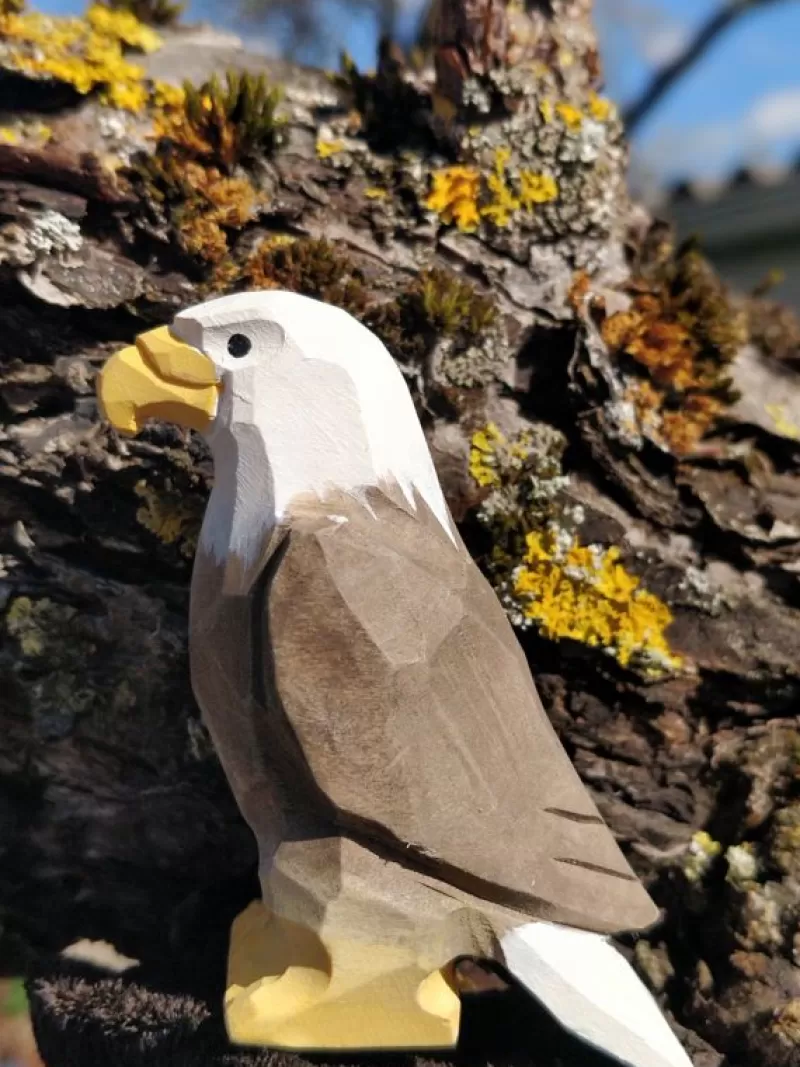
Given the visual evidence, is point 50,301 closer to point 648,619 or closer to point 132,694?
point 132,694

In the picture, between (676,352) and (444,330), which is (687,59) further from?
(444,330)

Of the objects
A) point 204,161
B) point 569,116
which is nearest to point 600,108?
point 569,116

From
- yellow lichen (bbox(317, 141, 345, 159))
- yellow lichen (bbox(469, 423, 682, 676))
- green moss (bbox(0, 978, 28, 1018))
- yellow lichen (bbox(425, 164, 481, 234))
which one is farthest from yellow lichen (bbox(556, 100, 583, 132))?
green moss (bbox(0, 978, 28, 1018))

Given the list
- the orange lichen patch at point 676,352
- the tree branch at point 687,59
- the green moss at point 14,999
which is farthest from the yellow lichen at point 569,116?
the tree branch at point 687,59

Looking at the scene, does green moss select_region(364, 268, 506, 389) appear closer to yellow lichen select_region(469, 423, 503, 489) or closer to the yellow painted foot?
yellow lichen select_region(469, 423, 503, 489)

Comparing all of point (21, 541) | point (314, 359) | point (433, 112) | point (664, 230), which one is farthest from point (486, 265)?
point (21, 541)

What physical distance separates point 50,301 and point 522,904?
1954mm

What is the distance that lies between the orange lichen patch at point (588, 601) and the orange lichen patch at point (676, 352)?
425 millimetres

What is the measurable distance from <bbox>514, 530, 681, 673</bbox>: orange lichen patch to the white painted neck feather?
0.76m

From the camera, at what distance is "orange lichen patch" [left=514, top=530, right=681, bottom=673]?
7.92ft

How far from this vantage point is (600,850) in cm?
188

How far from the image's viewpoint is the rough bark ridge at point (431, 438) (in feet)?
7.87

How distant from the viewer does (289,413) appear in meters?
1.74

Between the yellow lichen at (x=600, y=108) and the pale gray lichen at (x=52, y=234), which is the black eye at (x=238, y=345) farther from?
the yellow lichen at (x=600, y=108)
